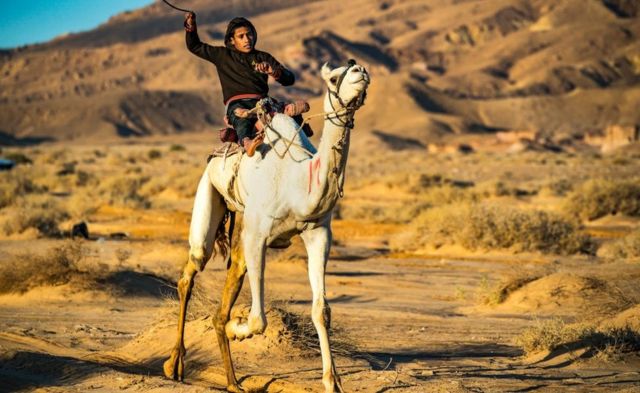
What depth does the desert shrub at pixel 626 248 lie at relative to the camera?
20312 millimetres

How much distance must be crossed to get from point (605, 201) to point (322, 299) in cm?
2394

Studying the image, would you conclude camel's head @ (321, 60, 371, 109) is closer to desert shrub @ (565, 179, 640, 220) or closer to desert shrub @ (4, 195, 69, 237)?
desert shrub @ (4, 195, 69, 237)

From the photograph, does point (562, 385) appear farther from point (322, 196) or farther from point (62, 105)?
point (62, 105)

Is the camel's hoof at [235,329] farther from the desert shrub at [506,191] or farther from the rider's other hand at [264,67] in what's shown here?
the desert shrub at [506,191]

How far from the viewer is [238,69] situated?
923cm

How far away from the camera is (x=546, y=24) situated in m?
188

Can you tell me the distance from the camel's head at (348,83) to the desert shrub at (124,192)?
2509cm

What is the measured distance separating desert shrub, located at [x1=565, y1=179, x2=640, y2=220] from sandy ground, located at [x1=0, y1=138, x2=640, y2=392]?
9358 mm

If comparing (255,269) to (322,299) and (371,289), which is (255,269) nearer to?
(322,299)

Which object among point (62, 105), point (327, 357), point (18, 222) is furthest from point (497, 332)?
point (62, 105)

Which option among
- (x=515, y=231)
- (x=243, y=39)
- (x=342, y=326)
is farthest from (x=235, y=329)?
(x=515, y=231)

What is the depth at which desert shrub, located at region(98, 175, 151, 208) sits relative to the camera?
33094 mm

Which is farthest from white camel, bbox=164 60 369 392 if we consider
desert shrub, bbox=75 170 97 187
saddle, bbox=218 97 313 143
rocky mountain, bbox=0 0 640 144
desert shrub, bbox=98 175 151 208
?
rocky mountain, bbox=0 0 640 144

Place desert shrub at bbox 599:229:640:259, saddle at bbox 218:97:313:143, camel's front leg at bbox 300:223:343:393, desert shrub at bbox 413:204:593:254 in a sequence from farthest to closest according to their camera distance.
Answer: desert shrub at bbox 413:204:593:254
desert shrub at bbox 599:229:640:259
saddle at bbox 218:97:313:143
camel's front leg at bbox 300:223:343:393
